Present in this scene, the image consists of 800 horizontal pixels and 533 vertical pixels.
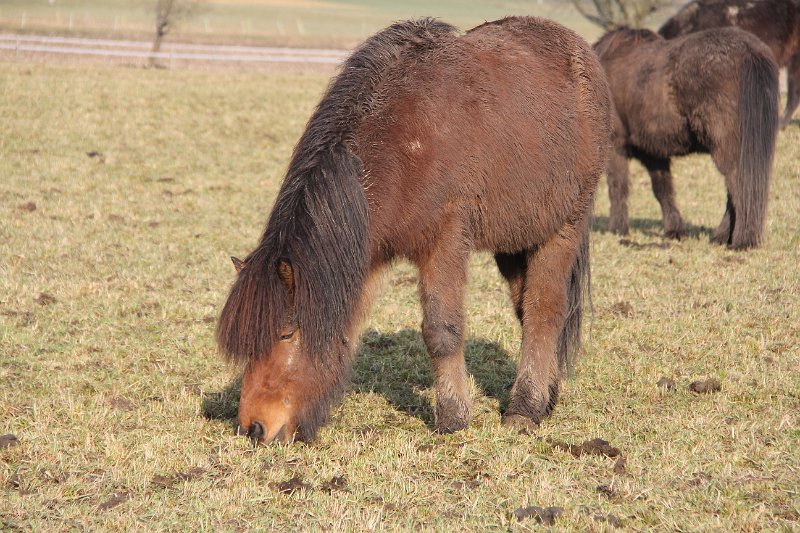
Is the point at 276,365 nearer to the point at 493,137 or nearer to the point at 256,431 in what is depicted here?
the point at 256,431

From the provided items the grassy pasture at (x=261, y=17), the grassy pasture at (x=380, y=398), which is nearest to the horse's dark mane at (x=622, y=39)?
the grassy pasture at (x=380, y=398)

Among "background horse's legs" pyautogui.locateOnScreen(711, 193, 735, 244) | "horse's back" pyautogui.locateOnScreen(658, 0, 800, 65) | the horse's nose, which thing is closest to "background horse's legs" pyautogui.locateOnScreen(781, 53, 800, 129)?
"horse's back" pyautogui.locateOnScreen(658, 0, 800, 65)

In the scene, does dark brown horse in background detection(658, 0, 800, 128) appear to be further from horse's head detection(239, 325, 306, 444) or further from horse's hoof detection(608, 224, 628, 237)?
horse's head detection(239, 325, 306, 444)

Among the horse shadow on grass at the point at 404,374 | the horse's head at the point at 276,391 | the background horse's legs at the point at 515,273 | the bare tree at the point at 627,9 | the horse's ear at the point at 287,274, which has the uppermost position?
the bare tree at the point at 627,9

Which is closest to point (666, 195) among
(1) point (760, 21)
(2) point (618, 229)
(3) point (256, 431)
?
(2) point (618, 229)

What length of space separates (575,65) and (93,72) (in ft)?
60.7

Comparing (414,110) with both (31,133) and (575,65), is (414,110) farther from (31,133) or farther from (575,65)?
(31,133)

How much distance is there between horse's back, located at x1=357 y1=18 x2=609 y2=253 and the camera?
16.1 feet

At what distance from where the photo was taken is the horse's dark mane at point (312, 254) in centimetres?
447

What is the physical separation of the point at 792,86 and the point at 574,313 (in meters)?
14.2

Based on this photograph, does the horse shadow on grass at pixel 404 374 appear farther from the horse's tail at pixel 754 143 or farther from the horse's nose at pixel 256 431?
the horse's tail at pixel 754 143

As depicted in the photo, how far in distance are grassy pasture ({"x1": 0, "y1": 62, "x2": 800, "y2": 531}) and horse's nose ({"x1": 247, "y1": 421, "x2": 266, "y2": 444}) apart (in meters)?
0.16

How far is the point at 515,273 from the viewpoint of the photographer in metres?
6.15

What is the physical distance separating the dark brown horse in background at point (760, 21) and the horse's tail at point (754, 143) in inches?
281
